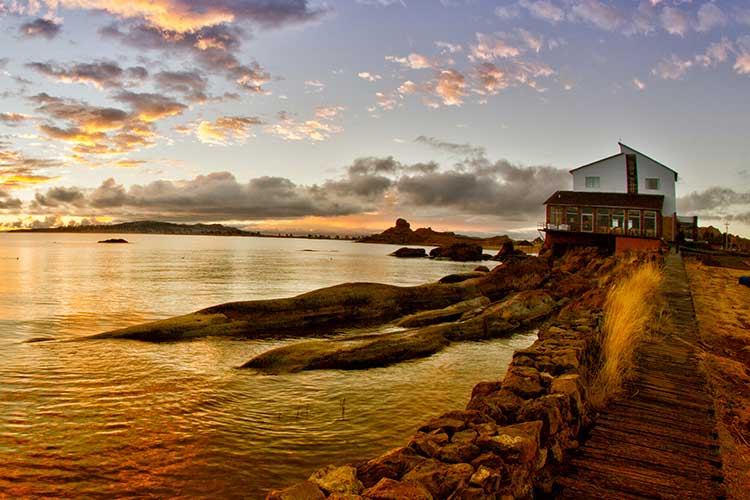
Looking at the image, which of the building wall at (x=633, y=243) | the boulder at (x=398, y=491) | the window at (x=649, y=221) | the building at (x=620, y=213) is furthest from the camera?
the window at (x=649, y=221)

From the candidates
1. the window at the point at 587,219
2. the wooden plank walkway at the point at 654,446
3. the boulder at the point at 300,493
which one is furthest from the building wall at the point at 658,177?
the boulder at the point at 300,493

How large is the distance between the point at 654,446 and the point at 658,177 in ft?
203

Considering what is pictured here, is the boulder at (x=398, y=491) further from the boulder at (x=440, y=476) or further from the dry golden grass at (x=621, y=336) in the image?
the dry golden grass at (x=621, y=336)

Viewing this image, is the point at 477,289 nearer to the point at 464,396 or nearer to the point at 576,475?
the point at 464,396

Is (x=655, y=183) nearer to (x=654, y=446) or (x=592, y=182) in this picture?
(x=592, y=182)

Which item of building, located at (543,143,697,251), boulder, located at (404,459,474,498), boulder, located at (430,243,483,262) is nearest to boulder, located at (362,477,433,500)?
boulder, located at (404,459,474,498)

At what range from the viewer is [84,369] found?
12906mm

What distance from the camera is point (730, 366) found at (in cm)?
855

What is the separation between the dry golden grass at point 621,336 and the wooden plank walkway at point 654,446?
9.0 inches

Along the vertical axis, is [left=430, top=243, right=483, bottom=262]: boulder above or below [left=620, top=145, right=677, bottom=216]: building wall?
below

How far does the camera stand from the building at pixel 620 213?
48.4 meters

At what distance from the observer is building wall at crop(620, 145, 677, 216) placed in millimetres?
55000

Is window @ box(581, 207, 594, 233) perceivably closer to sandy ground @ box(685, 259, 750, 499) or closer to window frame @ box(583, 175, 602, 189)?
window frame @ box(583, 175, 602, 189)

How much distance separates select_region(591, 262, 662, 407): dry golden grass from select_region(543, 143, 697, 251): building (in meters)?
36.5
